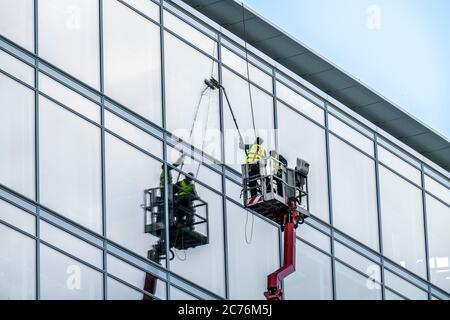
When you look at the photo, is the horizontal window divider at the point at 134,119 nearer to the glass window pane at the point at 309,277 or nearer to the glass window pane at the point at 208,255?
the glass window pane at the point at 208,255

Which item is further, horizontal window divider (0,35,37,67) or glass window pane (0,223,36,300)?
horizontal window divider (0,35,37,67)

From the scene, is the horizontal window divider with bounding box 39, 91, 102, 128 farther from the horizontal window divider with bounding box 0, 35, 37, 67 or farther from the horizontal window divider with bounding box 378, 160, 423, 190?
the horizontal window divider with bounding box 378, 160, 423, 190

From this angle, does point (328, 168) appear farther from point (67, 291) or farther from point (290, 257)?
point (67, 291)

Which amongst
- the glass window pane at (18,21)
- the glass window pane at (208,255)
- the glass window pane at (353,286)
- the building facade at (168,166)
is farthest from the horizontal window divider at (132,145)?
the glass window pane at (353,286)

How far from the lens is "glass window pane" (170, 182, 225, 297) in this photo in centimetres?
3722

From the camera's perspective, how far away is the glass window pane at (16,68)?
113 ft

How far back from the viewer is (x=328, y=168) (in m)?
42.9

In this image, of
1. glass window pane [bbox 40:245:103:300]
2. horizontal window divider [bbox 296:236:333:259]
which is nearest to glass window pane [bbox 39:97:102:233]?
glass window pane [bbox 40:245:103:300]

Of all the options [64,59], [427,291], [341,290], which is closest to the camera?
[64,59]

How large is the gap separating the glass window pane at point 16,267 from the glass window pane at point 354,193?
11.7m

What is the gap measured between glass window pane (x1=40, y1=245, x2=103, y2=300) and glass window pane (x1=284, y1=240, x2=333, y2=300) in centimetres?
685

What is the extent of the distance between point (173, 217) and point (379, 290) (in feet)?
27.6
